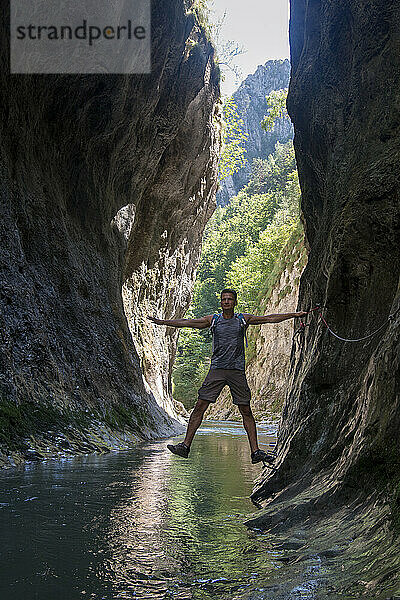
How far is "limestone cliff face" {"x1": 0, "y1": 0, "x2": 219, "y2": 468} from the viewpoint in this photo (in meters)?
10.4

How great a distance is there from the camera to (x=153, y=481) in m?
7.44

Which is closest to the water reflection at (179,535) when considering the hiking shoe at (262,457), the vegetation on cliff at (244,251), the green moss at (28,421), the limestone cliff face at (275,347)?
the hiking shoe at (262,457)

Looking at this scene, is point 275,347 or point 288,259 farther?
point 288,259

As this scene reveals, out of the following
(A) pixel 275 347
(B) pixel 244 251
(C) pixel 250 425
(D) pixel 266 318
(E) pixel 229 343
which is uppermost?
(B) pixel 244 251

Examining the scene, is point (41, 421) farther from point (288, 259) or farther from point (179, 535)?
point (288, 259)

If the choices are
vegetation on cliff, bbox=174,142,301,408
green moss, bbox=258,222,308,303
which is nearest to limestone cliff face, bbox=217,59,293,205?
vegetation on cliff, bbox=174,142,301,408

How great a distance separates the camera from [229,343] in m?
6.69

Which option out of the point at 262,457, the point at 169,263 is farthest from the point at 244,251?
the point at 262,457

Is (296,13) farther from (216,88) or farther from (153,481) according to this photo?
Answer: (216,88)

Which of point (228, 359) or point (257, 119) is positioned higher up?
point (257, 119)

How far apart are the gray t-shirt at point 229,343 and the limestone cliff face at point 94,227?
3.68 m

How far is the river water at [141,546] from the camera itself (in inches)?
120

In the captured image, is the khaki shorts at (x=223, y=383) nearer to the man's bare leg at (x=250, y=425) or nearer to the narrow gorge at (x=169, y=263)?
the man's bare leg at (x=250, y=425)

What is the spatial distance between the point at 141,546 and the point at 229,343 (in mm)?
2982
